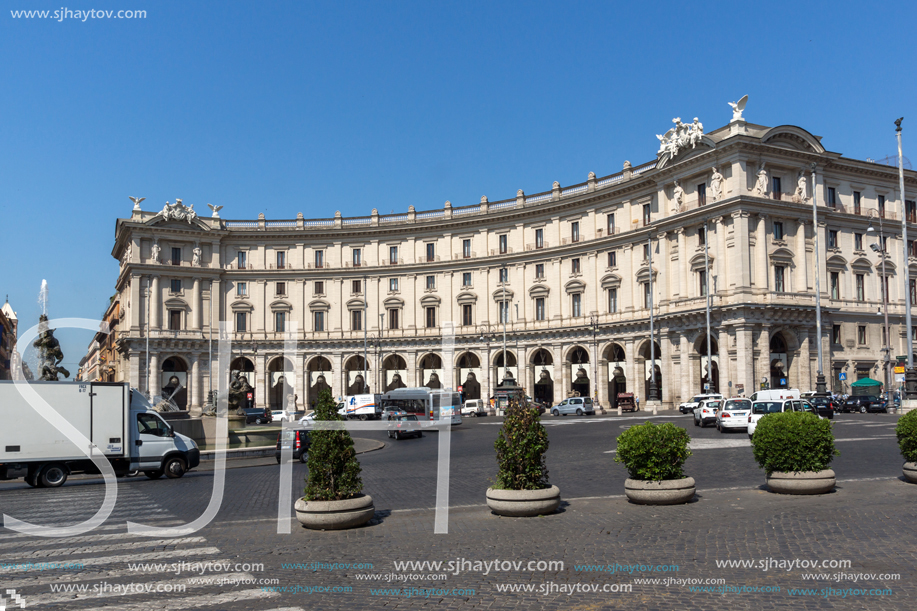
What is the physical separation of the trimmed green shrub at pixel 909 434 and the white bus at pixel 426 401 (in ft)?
105

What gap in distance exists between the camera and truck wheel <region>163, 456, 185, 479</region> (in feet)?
66.1

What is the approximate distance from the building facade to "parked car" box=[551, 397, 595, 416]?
18.7 ft

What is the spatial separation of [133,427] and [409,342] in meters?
55.8

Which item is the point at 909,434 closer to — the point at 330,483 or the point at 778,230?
the point at 330,483

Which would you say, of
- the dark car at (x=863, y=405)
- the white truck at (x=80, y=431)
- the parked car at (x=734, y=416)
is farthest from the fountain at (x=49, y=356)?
the dark car at (x=863, y=405)

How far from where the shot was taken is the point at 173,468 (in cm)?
2017

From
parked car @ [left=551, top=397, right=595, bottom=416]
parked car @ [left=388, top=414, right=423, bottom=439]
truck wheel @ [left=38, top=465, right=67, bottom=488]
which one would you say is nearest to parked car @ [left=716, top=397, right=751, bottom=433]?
parked car @ [left=388, top=414, right=423, bottom=439]

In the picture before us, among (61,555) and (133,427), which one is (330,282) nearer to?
(133,427)

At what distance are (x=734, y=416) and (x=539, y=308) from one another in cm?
4093

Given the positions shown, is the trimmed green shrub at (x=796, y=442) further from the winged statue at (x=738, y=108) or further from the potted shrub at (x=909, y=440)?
the winged statue at (x=738, y=108)

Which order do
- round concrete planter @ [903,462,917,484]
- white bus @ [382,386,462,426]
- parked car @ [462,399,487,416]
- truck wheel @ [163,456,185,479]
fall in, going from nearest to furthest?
round concrete planter @ [903,462,917,484] → truck wheel @ [163,456,185,479] → white bus @ [382,386,462,426] → parked car @ [462,399,487,416]

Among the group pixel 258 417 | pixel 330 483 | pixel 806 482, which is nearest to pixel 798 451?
pixel 806 482

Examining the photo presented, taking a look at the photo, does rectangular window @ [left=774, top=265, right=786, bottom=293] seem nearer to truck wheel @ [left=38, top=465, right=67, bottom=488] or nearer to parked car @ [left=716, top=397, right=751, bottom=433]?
parked car @ [left=716, top=397, right=751, bottom=433]

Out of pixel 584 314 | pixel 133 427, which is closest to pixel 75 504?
pixel 133 427
